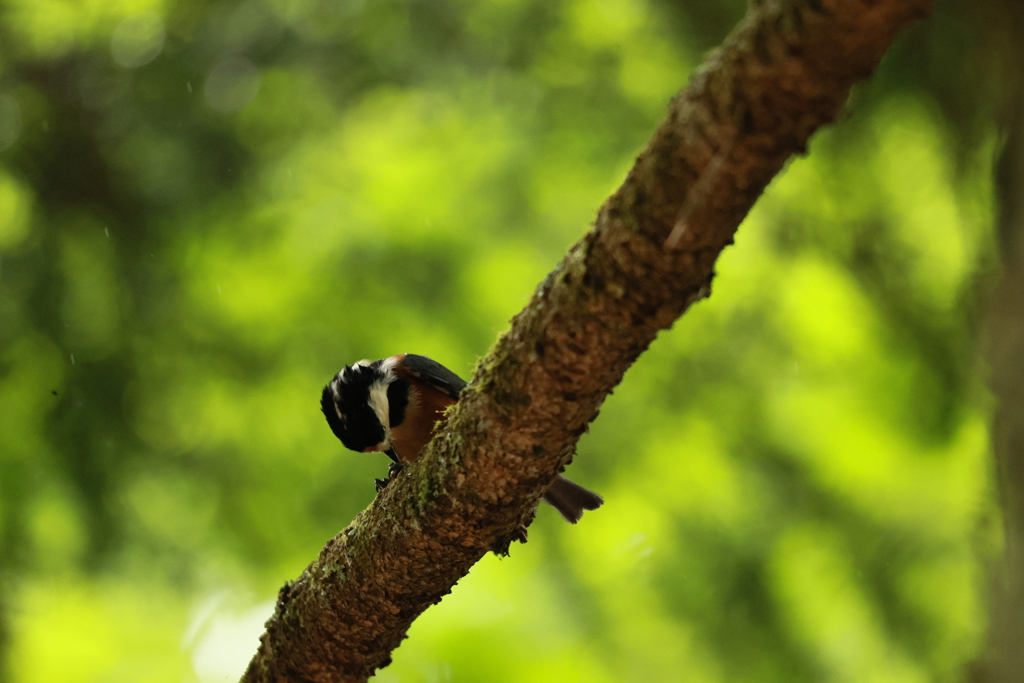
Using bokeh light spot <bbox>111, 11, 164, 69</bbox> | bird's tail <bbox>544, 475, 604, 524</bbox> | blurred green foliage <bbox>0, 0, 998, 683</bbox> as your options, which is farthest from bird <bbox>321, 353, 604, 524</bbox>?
bokeh light spot <bbox>111, 11, 164, 69</bbox>

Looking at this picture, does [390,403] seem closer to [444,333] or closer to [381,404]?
[381,404]

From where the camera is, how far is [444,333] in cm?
443

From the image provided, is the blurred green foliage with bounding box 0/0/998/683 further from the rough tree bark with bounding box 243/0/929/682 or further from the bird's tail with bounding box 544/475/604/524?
the rough tree bark with bounding box 243/0/929/682

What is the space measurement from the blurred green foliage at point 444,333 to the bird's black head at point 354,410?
1.84 m

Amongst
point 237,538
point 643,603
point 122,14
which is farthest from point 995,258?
point 122,14

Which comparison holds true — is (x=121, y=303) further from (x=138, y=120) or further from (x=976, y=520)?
(x=976, y=520)

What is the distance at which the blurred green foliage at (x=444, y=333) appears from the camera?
3.96 metres

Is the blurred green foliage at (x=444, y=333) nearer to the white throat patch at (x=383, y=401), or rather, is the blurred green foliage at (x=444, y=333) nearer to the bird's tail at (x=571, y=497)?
the bird's tail at (x=571, y=497)

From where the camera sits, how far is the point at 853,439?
404cm

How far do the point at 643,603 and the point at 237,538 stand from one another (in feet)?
7.30

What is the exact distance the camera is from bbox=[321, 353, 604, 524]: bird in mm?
2418

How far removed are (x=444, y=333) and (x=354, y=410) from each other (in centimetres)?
203

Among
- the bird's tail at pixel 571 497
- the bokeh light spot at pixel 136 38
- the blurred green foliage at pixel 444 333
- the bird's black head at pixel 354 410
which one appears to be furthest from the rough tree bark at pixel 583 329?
the bokeh light spot at pixel 136 38

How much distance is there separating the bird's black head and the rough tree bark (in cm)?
55
